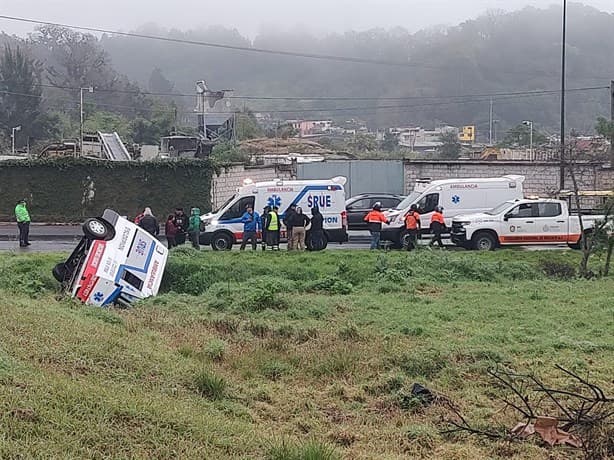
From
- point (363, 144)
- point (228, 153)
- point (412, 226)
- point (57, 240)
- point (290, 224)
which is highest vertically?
point (363, 144)

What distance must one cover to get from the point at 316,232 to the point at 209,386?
51.1 feet

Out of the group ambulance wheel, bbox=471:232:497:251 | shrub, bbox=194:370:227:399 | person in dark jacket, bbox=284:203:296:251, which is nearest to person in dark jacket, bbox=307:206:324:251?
person in dark jacket, bbox=284:203:296:251

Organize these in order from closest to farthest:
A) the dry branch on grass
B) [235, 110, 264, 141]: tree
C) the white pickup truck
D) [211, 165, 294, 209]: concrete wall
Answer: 1. the dry branch on grass
2. the white pickup truck
3. [211, 165, 294, 209]: concrete wall
4. [235, 110, 264, 141]: tree

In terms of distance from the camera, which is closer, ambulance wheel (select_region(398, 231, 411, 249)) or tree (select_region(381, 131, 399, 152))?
ambulance wheel (select_region(398, 231, 411, 249))

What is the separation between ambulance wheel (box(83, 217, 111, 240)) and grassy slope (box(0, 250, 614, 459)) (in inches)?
52.9

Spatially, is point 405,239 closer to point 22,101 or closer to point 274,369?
point 274,369

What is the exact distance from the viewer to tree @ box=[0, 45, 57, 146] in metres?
79.9

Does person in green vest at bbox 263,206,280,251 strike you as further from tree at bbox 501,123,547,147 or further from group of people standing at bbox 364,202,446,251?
tree at bbox 501,123,547,147

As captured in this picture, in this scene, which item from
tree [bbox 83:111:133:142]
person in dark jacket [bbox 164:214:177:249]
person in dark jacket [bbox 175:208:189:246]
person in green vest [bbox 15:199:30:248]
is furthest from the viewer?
tree [bbox 83:111:133:142]

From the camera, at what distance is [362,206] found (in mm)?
30406

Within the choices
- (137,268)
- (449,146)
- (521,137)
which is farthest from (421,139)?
(137,268)

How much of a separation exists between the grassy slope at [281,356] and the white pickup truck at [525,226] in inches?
201

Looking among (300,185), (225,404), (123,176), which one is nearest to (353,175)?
(123,176)

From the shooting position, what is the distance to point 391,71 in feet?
460
